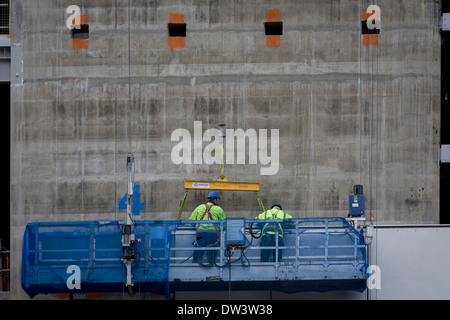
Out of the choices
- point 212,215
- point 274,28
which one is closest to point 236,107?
point 274,28

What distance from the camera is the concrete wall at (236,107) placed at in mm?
21031

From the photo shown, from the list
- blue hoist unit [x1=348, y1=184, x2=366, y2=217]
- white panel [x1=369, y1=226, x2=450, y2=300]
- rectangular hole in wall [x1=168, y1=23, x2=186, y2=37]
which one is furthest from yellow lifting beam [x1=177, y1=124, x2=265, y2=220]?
rectangular hole in wall [x1=168, y1=23, x2=186, y2=37]

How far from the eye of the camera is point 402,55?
2114cm

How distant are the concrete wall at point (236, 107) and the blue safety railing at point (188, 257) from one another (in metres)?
3.83

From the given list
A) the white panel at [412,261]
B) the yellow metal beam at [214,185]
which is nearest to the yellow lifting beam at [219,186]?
the yellow metal beam at [214,185]

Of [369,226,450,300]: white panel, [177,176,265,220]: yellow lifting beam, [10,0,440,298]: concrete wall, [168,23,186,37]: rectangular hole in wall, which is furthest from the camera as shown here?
[168,23,186,37]: rectangular hole in wall

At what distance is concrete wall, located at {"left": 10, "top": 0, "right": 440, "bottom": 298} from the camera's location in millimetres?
21031

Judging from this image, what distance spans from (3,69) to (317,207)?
11206mm

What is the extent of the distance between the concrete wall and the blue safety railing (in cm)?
383

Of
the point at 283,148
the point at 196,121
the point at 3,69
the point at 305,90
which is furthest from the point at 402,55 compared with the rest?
the point at 3,69

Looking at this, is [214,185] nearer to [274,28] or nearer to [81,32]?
[274,28]

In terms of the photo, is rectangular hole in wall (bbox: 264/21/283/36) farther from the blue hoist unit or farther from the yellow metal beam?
the blue hoist unit

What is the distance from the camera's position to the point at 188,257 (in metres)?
17.1

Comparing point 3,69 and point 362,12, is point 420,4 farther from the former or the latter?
point 3,69
